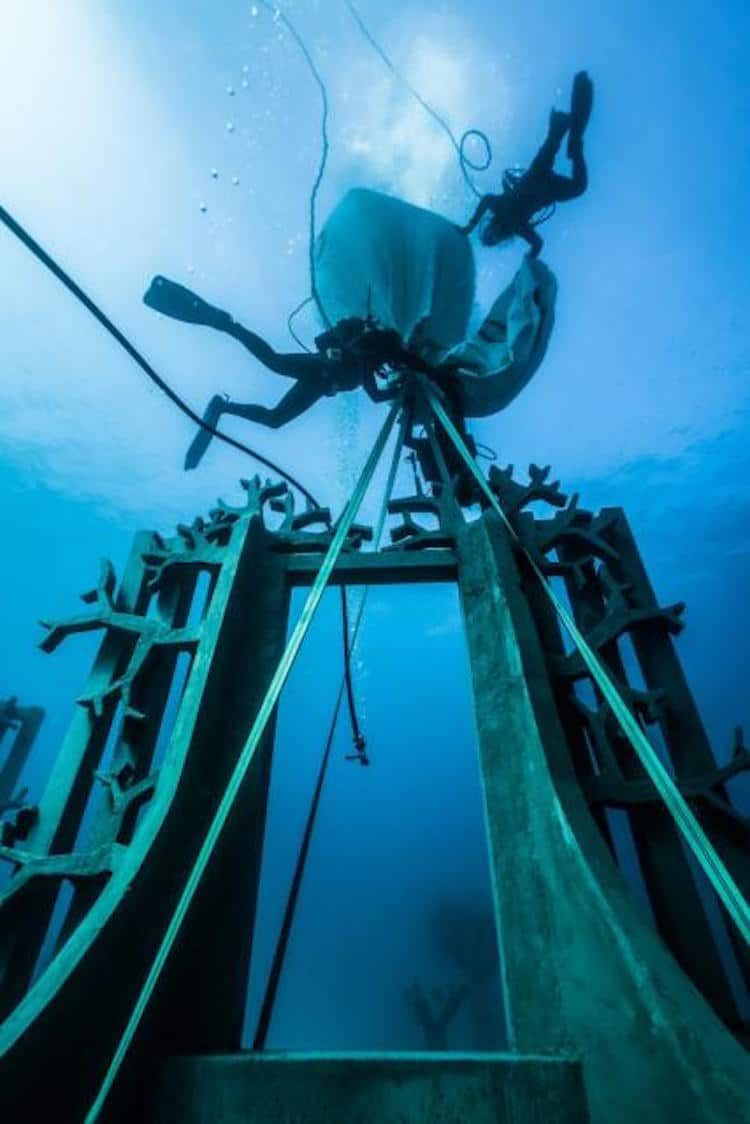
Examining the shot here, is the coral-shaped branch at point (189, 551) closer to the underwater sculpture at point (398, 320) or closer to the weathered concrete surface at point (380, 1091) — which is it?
the underwater sculpture at point (398, 320)

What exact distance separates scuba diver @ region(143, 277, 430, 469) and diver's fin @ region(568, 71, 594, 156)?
3601 millimetres

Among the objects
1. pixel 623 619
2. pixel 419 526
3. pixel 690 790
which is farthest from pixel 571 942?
pixel 419 526

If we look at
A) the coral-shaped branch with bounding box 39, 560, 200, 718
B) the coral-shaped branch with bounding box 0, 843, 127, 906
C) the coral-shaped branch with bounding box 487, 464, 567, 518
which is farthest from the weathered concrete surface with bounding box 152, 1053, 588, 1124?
the coral-shaped branch with bounding box 487, 464, 567, 518

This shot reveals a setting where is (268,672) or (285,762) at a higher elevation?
(285,762)

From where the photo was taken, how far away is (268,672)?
3.02 metres

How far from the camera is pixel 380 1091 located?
156 cm

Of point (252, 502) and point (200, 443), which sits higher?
point (200, 443)

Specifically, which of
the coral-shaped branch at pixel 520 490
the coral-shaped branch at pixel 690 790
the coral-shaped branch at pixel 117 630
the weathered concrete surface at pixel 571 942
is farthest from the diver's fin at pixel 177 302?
the coral-shaped branch at pixel 690 790

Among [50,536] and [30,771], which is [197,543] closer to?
[50,536]

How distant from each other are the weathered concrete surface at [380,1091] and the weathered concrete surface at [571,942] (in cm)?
13

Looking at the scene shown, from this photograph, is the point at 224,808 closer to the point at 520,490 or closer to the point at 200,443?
the point at 520,490

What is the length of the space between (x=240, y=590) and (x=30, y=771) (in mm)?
73984

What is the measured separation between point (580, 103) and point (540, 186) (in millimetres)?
1055

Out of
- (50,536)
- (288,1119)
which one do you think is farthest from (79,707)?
(50,536)
